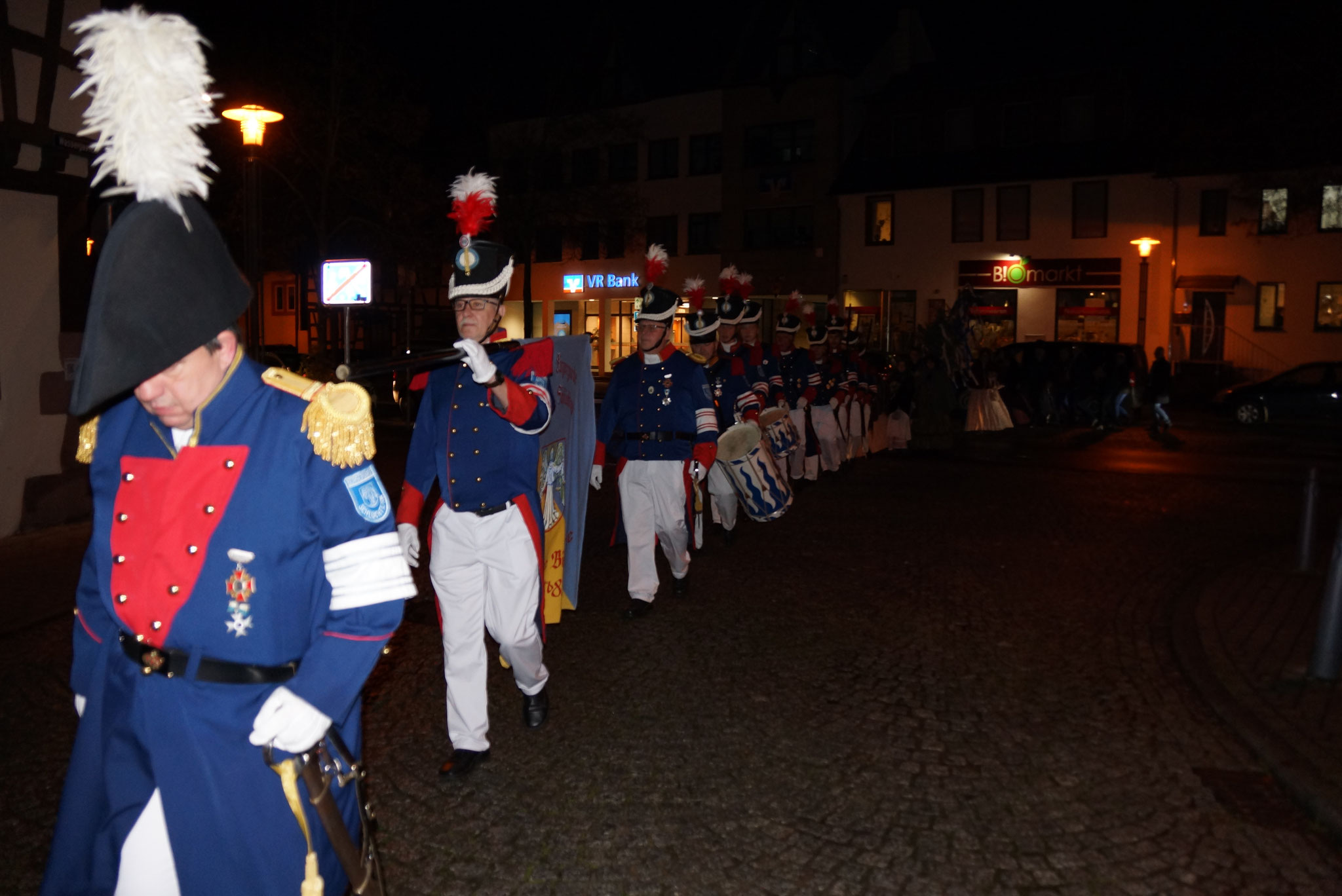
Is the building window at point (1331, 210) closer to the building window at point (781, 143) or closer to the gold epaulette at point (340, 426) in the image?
the building window at point (781, 143)

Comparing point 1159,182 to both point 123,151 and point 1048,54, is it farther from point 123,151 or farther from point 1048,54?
point 123,151

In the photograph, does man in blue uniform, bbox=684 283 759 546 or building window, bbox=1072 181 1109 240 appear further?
building window, bbox=1072 181 1109 240

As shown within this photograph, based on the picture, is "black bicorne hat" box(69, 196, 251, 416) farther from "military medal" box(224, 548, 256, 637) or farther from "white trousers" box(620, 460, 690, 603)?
"white trousers" box(620, 460, 690, 603)

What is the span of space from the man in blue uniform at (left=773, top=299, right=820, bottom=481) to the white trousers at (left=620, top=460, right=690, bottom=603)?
6036 mm

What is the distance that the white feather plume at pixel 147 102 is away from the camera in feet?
7.29

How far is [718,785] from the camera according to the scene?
4.83 m

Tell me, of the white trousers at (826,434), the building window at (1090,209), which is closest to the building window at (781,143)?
the building window at (1090,209)

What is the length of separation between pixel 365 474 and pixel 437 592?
2474 millimetres

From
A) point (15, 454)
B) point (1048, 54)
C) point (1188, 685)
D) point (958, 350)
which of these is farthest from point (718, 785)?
point (1048, 54)

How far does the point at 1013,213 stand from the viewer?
38.8 meters

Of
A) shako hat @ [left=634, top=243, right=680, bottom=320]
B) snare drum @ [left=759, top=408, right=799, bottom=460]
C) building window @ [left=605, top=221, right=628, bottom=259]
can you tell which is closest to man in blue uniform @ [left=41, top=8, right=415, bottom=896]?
shako hat @ [left=634, top=243, right=680, bottom=320]

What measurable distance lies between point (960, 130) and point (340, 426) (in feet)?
135

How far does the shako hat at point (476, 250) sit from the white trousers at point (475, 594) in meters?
1.00

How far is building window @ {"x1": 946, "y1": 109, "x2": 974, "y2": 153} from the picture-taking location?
132 ft
